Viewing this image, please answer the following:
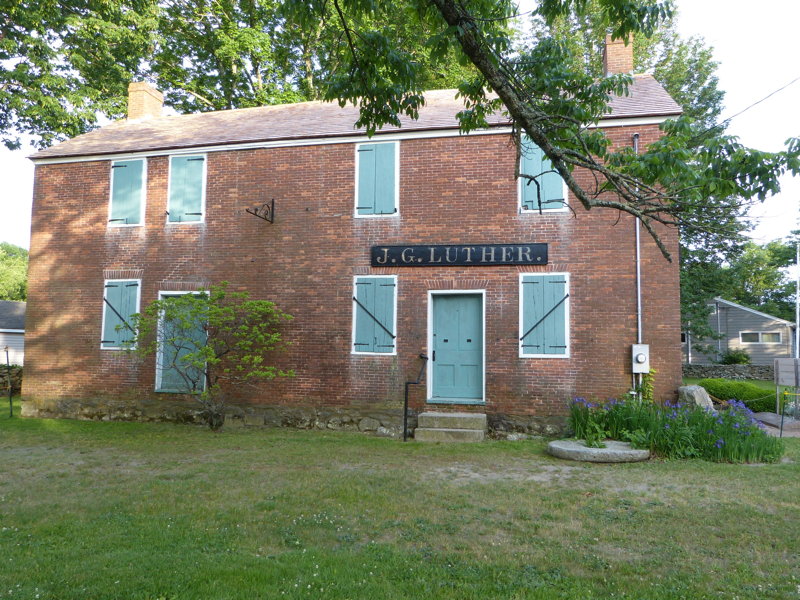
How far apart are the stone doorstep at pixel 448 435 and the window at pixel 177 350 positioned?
3.99m

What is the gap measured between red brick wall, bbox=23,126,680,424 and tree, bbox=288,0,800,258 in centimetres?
378

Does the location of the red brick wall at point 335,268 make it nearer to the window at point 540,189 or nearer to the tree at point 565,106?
the window at point 540,189

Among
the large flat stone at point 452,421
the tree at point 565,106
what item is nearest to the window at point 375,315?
the large flat stone at point 452,421

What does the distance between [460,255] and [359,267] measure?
6.01 feet

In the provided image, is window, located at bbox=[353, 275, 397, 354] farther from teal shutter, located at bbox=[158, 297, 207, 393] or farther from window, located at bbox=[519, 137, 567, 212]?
teal shutter, located at bbox=[158, 297, 207, 393]

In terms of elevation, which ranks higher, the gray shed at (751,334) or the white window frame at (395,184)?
the white window frame at (395,184)

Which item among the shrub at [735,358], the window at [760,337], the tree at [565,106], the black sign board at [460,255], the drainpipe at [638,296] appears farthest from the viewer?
the window at [760,337]

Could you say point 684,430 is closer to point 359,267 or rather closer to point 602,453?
point 602,453

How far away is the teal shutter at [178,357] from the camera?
9914 mm

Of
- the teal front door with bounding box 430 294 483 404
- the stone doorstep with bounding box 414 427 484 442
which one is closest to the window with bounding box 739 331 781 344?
the teal front door with bounding box 430 294 483 404

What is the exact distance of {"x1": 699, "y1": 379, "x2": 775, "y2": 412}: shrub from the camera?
1330 centimetres

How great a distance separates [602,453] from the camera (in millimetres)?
7199

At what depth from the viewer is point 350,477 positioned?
6.21 meters

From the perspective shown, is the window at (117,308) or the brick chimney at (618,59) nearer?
the window at (117,308)
